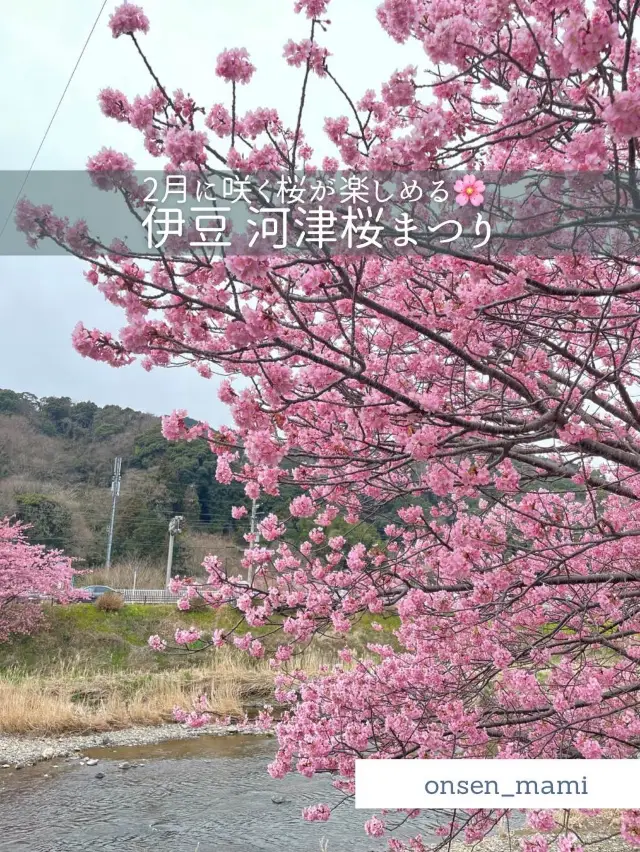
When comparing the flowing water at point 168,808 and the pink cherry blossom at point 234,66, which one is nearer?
the pink cherry blossom at point 234,66

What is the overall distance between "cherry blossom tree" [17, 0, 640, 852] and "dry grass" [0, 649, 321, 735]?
7.35 meters

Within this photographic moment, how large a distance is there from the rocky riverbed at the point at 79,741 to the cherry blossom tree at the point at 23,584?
490 cm

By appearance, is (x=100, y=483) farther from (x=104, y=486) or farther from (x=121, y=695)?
(x=121, y=695)

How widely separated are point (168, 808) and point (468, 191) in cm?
686

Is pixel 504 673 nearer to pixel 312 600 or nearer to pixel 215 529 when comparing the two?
pixel 312 600

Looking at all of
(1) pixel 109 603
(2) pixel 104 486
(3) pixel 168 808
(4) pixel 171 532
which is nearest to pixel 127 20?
(3) pixel 168 808

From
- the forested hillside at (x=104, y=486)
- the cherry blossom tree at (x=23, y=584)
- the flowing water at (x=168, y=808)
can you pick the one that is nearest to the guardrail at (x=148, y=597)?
the forested hillside at (x=104, y=486)

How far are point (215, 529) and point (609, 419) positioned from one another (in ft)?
83.1

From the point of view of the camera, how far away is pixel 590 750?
8.96ft

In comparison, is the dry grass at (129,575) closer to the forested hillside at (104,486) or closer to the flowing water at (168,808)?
the forested hillside at (104,486)

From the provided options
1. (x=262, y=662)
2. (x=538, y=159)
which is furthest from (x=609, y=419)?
(x=262, y=662)

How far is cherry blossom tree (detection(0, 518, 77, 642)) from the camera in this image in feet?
47.8

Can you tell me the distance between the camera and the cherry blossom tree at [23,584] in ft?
47.8

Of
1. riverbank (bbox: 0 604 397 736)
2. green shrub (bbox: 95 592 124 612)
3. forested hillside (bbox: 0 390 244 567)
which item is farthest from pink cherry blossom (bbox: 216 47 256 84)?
forested hillside (bbox: 0 390 244 567)
